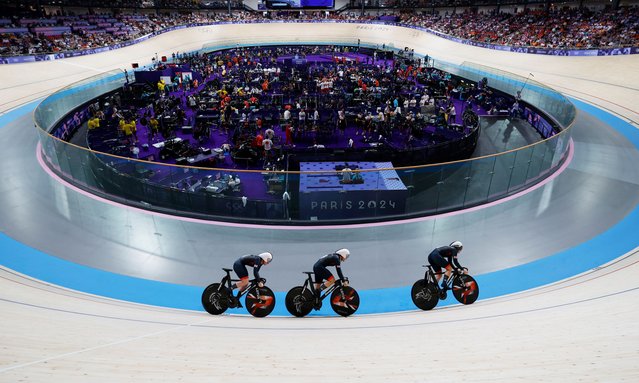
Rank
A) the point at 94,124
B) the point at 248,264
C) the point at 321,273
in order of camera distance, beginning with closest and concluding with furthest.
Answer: the point at 248,264, the point at 321,273, the point at 94,124

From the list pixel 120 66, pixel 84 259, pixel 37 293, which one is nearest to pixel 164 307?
pixel 37 293

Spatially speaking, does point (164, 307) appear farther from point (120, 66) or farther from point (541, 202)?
point (120, 66)

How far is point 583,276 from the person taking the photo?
22.3 ft

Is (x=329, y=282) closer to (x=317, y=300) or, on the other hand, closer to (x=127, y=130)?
(x=317, y=300)

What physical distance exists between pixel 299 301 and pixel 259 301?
0.62 meters

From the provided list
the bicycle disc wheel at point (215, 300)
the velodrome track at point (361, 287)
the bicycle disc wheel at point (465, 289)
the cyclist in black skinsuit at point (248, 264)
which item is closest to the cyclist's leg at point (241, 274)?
the cyclist in black skinsuit at point (248, 264)

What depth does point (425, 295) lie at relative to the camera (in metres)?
A: 5.93

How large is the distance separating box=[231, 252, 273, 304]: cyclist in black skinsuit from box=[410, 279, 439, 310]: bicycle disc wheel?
248cm

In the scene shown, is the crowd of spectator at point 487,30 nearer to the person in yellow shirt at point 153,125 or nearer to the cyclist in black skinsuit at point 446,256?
the person in yellow shirt at point 153,125

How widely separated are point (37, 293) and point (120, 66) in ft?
96.2

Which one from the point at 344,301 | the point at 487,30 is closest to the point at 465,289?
the point at 344,301

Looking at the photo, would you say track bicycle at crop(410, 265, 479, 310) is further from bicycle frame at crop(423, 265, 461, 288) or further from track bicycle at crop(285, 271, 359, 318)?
track bicycle at crop(285, 271, 359, 318)

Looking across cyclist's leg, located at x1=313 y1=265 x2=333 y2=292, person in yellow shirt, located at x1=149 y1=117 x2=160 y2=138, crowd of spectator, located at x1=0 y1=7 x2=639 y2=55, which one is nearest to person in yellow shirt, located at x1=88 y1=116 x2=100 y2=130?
person in yellow shirt, located at x1=149 y1=117 x2=160 y2=138

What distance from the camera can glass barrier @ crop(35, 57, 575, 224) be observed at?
8.55 metres
